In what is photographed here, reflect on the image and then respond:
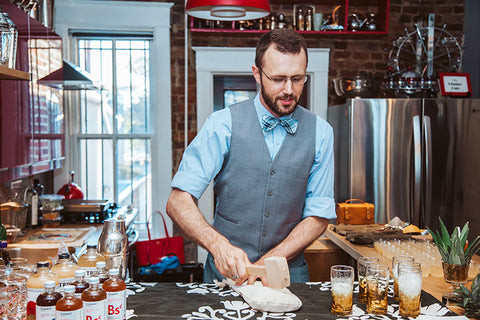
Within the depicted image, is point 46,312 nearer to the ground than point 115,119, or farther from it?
nearer to the ground

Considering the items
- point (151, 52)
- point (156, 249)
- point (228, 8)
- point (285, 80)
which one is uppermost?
point (151, 52)

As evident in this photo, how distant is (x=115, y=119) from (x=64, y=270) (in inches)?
143

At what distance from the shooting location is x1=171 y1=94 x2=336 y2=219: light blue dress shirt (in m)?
2.24

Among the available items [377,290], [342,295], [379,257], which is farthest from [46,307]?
[379,257]

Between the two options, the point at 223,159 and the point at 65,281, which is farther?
the point at 223,159

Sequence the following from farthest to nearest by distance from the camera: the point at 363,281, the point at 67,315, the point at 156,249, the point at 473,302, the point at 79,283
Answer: the point at 156,249
the point at 473,302
the point at 363,281
the point at 79,283
the point at 67,315

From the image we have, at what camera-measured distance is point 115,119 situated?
16.6ft

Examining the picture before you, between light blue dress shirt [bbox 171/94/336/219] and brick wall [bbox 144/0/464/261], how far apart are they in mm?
2614

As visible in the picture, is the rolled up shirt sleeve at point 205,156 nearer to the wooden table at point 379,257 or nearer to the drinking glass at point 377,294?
the drinking glass at point 377,294

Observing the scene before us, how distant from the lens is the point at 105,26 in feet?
16.0

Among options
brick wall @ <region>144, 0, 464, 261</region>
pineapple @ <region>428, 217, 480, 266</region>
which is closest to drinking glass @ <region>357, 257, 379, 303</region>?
pineapple @ <region>428, 217, 480, 266</region>

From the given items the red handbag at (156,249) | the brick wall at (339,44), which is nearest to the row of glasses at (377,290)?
the red handbag at (156,249)

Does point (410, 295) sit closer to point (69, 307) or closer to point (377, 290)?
point (377, 290)

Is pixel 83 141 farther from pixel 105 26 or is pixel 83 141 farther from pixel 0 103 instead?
pixel 0 103
